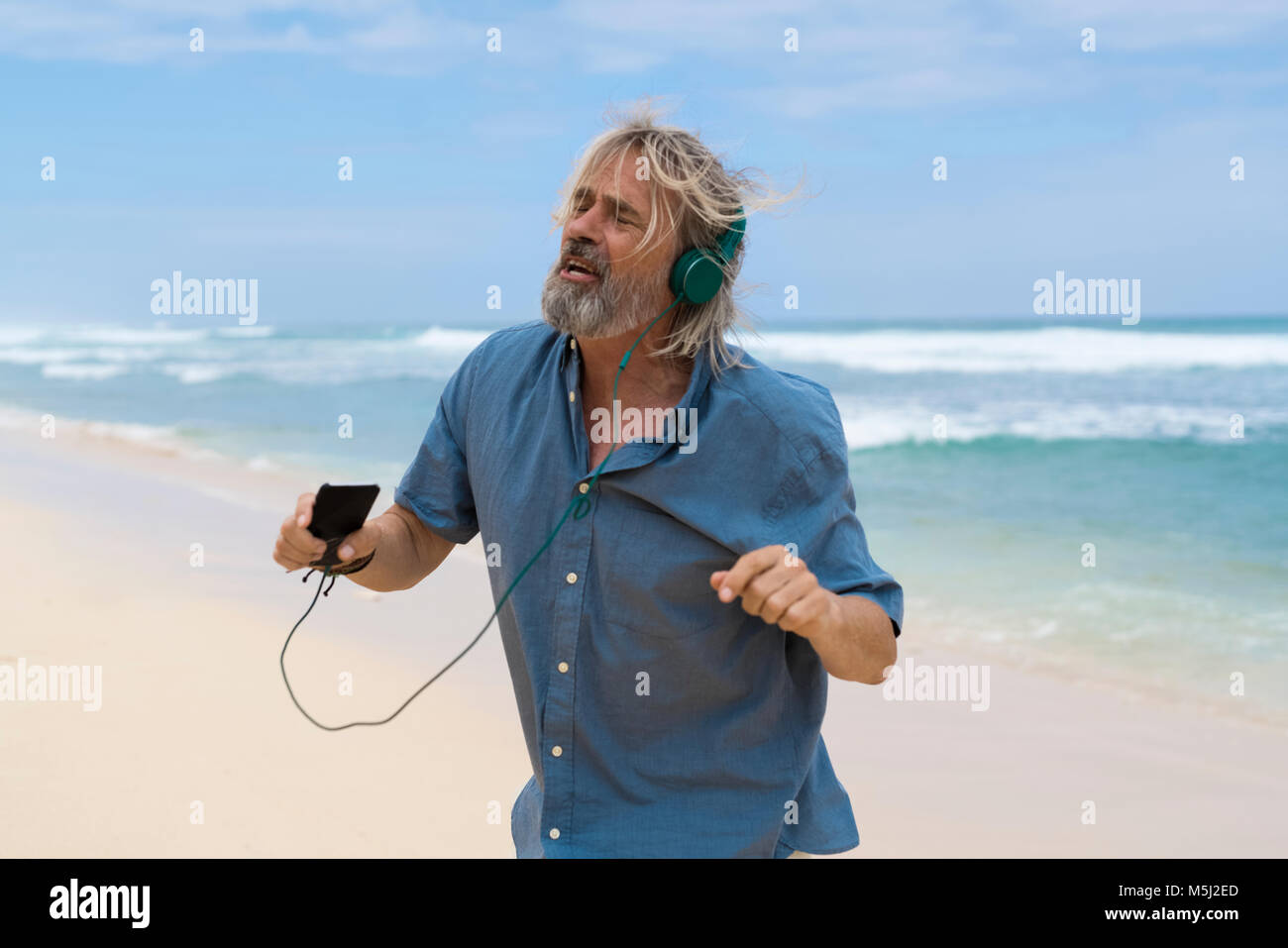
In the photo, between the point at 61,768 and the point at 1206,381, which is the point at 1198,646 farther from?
the point at 1206,381

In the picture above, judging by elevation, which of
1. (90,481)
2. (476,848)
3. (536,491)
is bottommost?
(476,848)

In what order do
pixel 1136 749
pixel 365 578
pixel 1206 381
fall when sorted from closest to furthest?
pixel 365 578 < pixel 1136 749 < pixel 1206 381

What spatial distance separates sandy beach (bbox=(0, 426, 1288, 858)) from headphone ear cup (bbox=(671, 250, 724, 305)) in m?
2.79

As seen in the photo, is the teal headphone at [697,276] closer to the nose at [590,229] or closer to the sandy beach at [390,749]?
the nose at [590,229]

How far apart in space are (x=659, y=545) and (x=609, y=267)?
0.50 metres

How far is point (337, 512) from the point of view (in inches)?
78.7

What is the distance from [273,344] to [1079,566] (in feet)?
123

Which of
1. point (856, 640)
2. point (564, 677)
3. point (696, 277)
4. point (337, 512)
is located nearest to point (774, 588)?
point (856, 640)

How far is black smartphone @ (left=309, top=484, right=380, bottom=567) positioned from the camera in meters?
1.97

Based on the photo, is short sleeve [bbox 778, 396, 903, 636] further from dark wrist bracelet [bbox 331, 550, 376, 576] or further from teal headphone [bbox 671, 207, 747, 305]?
dark wrist bracelet [bbox 331, 550, 376, 576]

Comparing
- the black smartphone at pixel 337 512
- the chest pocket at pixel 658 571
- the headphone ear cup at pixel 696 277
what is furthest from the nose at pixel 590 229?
the black smartphone at pixel 337 512

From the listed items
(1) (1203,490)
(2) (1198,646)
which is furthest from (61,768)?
(1) (1203,490)

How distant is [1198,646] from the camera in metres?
6.52
